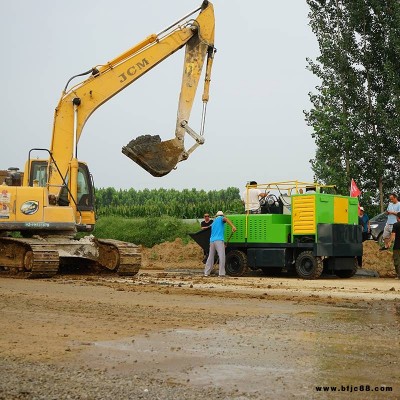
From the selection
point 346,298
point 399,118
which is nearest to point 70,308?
point 346,298

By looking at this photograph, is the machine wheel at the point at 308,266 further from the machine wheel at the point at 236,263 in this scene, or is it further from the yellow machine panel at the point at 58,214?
the yellow machine panel at the point at 58,214

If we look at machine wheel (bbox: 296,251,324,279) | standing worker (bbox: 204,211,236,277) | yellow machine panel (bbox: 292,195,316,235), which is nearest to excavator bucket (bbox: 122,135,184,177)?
standing worker (bbox: 204,211,236,277)

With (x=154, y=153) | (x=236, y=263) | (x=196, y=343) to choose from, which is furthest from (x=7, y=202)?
(x=196, y=343)

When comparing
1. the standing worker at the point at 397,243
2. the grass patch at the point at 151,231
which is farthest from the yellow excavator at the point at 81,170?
the grass patch at the point at 151,231

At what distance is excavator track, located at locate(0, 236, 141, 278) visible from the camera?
61.8 feet

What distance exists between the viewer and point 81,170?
21312 millimetres

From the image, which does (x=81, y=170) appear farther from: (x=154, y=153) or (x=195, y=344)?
(x=195, y=344)

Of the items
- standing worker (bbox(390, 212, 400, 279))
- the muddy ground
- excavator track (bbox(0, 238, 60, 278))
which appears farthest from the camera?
standing worker (bbox(390, 212, 400, 279))

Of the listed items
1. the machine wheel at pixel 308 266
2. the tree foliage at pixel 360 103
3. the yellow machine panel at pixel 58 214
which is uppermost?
the tree foliage at pixel 360 103

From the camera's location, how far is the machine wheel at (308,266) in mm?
21312

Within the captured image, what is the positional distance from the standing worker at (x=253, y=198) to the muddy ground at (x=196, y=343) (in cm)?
637

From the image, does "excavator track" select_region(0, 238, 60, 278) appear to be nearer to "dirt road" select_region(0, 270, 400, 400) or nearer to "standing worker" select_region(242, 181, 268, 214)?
"dirt road" select_region(0, 270, 400, 400)

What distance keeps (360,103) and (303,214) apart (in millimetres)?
15739

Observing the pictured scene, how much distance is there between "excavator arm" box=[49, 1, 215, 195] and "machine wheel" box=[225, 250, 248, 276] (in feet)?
12.6
